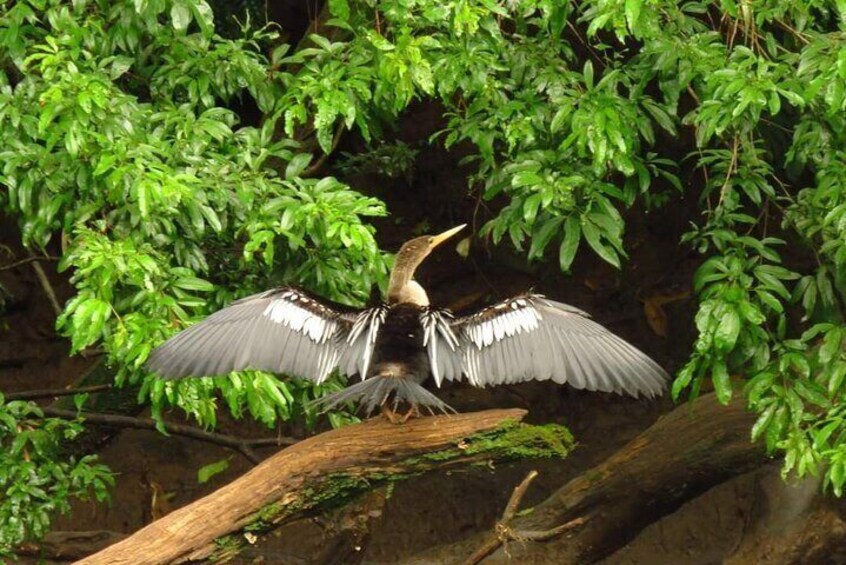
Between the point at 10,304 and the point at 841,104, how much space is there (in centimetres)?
438

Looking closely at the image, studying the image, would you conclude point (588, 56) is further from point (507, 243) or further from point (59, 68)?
point (59, 68)

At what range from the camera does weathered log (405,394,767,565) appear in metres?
4.99

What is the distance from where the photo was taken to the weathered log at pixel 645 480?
4.99 metres

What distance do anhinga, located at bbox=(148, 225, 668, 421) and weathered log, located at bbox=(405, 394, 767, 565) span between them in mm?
1183

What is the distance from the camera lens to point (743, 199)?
511 centimetres

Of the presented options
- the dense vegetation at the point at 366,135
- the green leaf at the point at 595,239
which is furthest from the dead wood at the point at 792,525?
the green leaf at the point at 595,239

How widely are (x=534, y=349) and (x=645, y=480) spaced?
152 centimetres

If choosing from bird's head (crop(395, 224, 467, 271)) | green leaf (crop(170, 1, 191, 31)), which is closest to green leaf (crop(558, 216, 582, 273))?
bird's head (crop(395, 224, 467, 271))

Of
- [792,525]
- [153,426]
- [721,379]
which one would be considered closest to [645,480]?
[792,525]

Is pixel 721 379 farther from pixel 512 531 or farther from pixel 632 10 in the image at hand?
pixel 632 10

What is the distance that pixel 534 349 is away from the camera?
12.7 feet

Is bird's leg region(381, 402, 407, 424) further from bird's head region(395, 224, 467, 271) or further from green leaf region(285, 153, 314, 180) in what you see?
green leaf region(285, 153, 314, 180)

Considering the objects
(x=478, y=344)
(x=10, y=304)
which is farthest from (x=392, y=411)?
(x=10, y=304)

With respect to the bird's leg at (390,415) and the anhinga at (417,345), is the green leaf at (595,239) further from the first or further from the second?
the bird's leg at (390,415)
